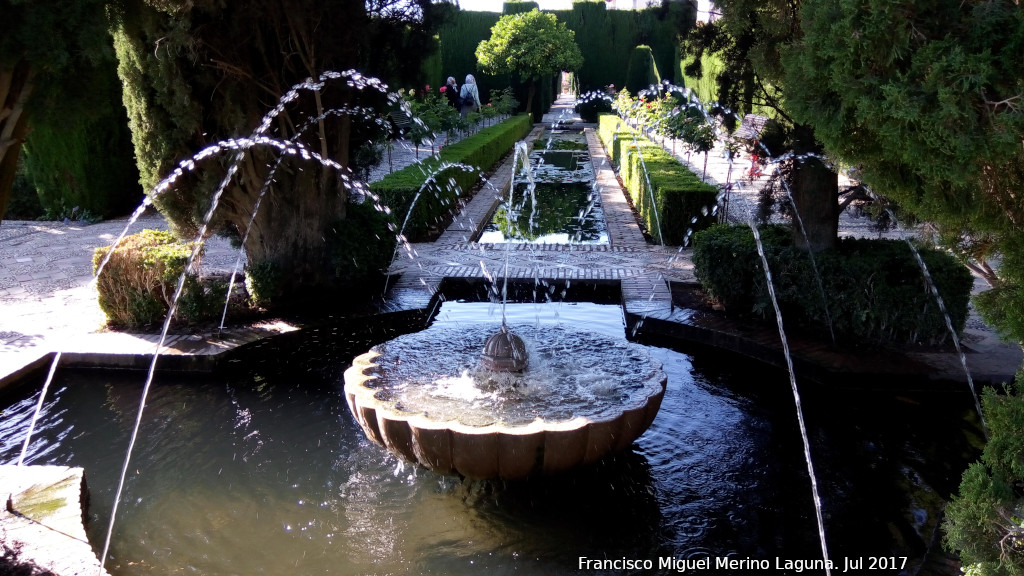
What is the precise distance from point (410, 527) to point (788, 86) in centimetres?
245

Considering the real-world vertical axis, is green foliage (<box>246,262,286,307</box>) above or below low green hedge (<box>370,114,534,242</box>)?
below

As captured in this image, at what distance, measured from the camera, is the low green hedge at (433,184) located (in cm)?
845

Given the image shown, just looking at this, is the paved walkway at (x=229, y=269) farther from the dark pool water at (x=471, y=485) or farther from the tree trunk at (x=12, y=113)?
the tree trunk at (x=12, y=113)

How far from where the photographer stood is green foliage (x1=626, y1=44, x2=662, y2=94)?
3219 centimetres

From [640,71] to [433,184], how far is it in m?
25.7

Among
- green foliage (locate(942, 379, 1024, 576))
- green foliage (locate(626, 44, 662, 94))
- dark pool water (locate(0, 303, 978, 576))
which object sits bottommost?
dark pool water (locate(0, 303, 978, 576))

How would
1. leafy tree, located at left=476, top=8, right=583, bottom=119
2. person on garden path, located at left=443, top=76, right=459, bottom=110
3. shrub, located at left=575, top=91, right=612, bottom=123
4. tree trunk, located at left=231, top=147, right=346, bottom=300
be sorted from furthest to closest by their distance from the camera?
shrub, located at left=575, top=91, right=612, bottom=123 → leafy tree, located at left=476, top=8, right=583, bottom=119 → person on garden path, located at left=443, top=76, right=459, bottom=110 → tree trunk, located at left=231, top=147, right=346, bottom=300

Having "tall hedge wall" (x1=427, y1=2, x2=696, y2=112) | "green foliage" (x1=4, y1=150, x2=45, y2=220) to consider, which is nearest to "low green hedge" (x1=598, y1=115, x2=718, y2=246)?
"green foliage" (x1=4, y1=150, x2=45, y2=220)

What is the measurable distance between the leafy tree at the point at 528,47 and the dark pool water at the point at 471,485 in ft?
76.7

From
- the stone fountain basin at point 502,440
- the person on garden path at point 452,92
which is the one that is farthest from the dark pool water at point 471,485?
the person on garden path at point 452,92

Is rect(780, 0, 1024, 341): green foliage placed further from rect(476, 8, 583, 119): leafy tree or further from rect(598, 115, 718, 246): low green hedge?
rect(476, 8, 583, 119): leafy tree

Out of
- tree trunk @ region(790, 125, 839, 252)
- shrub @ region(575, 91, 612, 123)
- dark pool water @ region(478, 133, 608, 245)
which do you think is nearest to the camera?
tree trunk @ region(790, 125, 839, 252)

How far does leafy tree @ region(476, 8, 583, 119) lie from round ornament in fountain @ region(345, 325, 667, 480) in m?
23.3

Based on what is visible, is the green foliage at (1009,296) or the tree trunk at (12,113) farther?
the tree trunk at (12,113)
